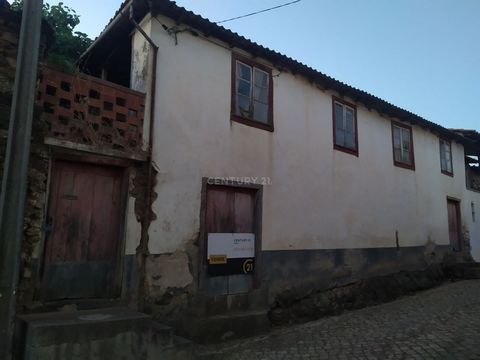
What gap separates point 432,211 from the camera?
12477mm

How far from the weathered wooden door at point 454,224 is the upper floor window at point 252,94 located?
349 inches

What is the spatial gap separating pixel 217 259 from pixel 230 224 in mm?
693

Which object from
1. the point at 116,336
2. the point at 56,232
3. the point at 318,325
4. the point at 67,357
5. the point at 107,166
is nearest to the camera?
the point at 67,357

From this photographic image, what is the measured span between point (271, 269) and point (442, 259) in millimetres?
7667

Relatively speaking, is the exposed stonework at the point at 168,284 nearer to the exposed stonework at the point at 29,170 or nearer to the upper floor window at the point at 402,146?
the exposed stonework at the point at 29,170

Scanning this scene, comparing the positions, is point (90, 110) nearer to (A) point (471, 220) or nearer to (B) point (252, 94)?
(B) point (252, 94)

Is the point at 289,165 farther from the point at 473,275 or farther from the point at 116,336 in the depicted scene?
the point at 473,275

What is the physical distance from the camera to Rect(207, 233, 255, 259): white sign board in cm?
692

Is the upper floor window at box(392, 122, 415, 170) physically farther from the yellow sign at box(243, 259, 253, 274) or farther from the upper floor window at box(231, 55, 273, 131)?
the yellow sign at box(243, 259, 253, 274)

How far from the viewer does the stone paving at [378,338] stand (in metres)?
5.64

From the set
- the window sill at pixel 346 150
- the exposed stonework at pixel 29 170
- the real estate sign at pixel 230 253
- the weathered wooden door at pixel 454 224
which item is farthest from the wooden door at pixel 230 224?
the weathered wooden door at pixel 454 224

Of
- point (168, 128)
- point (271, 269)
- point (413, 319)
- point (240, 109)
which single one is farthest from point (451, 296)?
point (168, 128)

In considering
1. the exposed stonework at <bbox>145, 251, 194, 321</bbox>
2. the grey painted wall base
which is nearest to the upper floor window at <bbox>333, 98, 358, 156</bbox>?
the grey painted wall base

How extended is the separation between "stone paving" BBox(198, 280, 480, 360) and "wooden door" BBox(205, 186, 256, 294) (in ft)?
3.10
